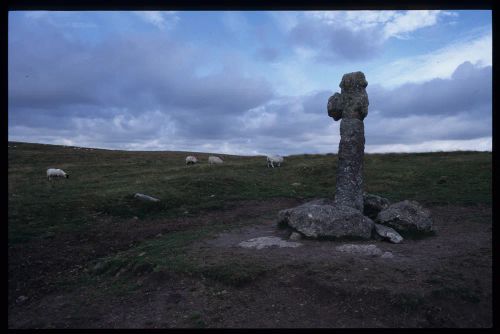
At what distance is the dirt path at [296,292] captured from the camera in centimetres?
816

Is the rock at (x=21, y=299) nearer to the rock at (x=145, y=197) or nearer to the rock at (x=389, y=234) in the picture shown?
the rock at (x=145, y=197)

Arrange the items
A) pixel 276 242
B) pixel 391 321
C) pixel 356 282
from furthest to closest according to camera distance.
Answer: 1. pixel 276 242
2. pixel 356 282
3. pixel 391 321

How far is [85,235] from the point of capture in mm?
15930

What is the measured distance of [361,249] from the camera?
11703 millimetres

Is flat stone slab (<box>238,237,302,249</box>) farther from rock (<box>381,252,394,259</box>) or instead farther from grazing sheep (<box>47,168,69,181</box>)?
grazing sheep (<box>47,168,69,181</box>)

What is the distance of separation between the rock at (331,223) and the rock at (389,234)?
1.17ft

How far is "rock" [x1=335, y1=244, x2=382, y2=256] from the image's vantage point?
11.4 meters

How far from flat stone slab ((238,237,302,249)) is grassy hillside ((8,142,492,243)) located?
7.84m

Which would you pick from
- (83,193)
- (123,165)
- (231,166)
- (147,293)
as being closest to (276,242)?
(147,293)

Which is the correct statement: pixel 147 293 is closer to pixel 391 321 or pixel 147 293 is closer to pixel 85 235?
pixel 391 321

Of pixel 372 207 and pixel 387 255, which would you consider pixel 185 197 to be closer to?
pixel 372 207

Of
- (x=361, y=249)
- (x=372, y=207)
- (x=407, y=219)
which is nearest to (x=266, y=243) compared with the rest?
(x=361, y=249)

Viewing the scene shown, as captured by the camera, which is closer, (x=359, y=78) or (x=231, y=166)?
(x=359, y=78)

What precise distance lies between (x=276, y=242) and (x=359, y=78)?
8.88 meters
